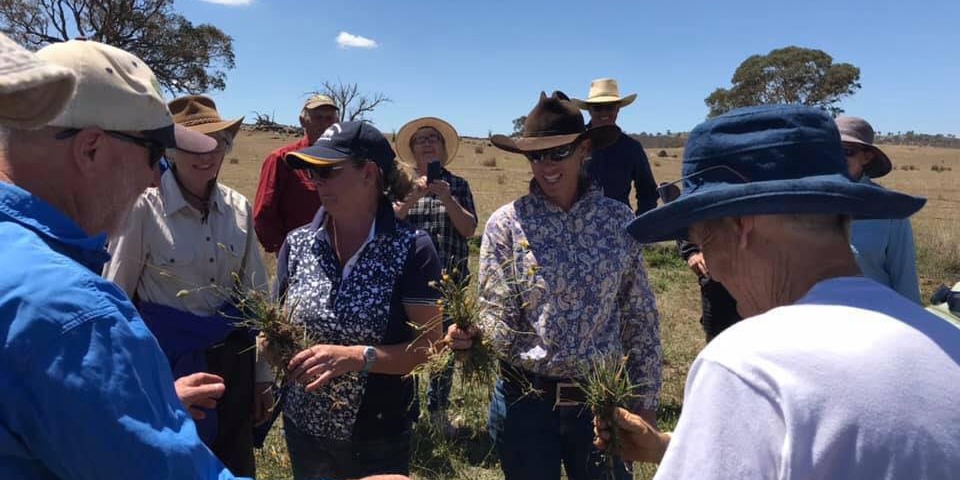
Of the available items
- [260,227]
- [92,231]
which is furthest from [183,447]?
[260,227]

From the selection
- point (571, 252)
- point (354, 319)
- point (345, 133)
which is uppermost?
point (345, 133)

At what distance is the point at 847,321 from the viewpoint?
3.69 feet

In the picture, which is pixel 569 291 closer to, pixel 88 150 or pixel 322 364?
pixel 322 364

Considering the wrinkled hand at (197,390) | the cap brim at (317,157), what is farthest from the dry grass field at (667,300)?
the cap brim at (317,157)

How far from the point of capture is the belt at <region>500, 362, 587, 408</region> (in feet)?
8.98

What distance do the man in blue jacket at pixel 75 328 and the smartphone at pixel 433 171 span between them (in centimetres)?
303

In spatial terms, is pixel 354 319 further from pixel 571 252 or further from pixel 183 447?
pixel 183 447

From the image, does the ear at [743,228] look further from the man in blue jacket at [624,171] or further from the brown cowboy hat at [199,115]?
the man in blue jacket at [624,171]

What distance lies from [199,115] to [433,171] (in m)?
1.57

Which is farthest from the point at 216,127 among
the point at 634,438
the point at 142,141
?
the point at 634,438

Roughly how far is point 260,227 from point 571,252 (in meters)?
2.72

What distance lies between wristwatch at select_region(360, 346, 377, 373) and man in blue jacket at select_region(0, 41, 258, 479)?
1256 millimetres

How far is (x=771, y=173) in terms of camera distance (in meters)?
1.39

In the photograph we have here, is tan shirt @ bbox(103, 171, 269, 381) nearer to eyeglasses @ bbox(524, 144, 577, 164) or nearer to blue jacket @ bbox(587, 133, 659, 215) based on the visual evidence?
eyeglasses @ bbox(524, 144, 577, 164)
